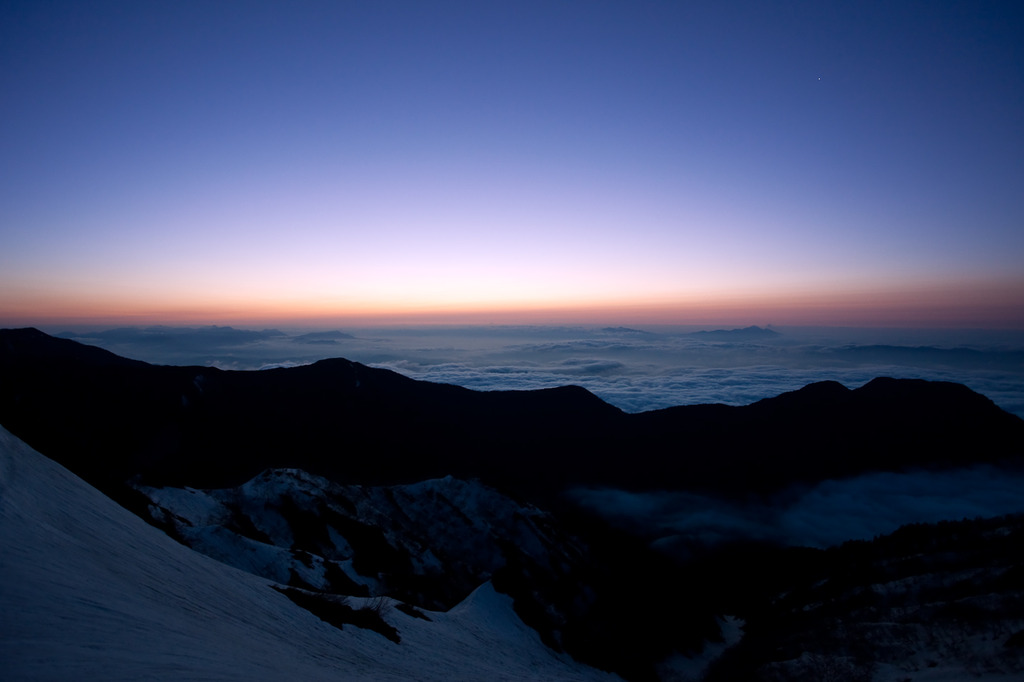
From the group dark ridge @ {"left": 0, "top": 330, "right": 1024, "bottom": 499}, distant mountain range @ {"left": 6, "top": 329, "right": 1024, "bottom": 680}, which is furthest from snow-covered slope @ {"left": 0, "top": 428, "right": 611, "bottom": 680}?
dark ridge @ {"left": 0, "top": 330, "right": 1024, "bottom": 499}

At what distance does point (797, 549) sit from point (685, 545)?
21.5m

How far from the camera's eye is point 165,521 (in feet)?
106

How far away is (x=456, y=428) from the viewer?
121375 mm

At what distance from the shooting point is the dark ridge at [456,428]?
89.8 meters

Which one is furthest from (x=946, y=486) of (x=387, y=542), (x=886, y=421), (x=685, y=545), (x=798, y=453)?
(x=387, y=542)

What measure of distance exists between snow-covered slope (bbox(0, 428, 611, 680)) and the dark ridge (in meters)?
73.5

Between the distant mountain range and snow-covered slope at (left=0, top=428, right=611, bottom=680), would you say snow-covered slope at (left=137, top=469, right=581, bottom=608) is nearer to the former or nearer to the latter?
the distant mountain range

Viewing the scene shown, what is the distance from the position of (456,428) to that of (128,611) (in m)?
115

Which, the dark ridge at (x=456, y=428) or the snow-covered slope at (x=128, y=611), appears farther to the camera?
the dark ridge at (x=456, y=428)

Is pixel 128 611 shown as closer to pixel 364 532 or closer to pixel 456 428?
pixel 364 532

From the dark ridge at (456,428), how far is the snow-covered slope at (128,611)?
73453 millimetres

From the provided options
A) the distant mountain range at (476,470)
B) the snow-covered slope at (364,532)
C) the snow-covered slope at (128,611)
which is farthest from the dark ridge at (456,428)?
the snow-covered slope at (128,611)

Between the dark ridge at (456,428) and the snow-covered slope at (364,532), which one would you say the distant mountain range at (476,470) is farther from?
the dark ridge at (456,428)

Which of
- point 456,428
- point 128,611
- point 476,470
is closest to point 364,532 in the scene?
point 128,611
